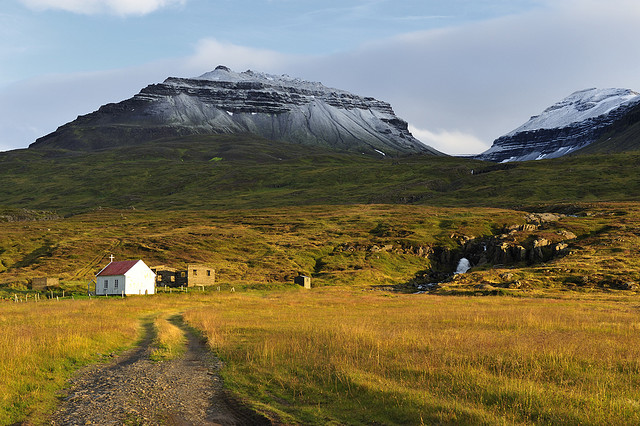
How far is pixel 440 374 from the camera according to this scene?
47.0 ft

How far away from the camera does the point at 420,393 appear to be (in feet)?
41.1

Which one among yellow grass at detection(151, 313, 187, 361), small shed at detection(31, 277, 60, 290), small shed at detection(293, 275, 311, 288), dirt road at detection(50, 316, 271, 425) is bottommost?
small shed at detection(293, 275, 311, 288)

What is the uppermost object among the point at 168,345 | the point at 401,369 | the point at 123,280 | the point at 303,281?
the point at 401,369

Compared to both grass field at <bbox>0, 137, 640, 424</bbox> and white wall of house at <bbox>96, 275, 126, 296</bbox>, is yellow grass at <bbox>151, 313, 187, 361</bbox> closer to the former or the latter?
grass field at <bbox>0, 137, 640, 424</bbox>

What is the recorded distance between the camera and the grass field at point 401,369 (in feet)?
37.7

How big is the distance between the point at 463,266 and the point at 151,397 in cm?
8546

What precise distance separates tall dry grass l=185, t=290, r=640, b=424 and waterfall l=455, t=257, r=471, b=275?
2645 inches

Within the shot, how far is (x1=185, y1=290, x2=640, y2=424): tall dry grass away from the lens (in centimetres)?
1127

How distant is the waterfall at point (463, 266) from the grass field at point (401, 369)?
65.4 metres

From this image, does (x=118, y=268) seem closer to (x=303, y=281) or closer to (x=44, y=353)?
(x=303, y=281)

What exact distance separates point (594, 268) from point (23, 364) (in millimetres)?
67928

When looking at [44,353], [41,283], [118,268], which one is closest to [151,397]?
[44,353]

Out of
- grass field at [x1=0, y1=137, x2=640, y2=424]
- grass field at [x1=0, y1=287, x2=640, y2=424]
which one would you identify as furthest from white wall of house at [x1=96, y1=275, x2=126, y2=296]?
grass field at [x1=0, y1=287, x2=640, y2=424]

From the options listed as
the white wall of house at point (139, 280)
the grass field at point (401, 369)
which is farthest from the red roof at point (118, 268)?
the grass field at point (401, 369)
